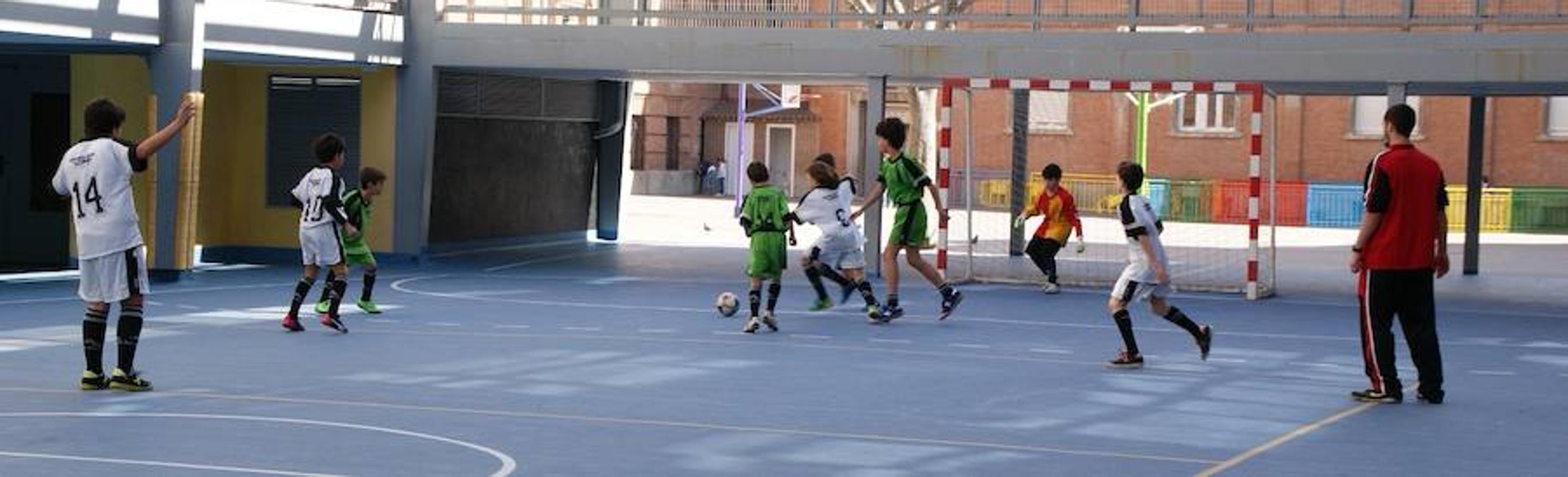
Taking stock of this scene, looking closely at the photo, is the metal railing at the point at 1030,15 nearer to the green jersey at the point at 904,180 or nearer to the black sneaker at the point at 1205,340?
the green jersey at the point at 904,180

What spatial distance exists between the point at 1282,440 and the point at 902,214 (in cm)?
762

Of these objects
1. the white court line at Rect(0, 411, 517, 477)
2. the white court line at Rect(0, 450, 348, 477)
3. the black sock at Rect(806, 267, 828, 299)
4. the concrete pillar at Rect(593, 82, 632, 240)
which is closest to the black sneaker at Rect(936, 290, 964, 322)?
the black sock at Rect(806, 267, 828, 299)

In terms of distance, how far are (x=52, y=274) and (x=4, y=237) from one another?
95.6 inches

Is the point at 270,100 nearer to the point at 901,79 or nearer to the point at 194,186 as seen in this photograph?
the point at 194,186

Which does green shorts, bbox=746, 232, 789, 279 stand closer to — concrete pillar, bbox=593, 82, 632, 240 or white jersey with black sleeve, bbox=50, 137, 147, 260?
white jersey with black sleeve, bbox=50, 137, 147, 260

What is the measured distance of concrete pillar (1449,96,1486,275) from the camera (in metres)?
27.8

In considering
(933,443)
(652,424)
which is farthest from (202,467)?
(933,443)

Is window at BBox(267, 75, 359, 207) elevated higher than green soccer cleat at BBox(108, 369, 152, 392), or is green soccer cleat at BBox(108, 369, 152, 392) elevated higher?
window at BBox(267, 75, 359, 207)

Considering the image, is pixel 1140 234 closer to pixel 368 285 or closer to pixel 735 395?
pixel 735 395

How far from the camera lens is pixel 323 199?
56.2 feet

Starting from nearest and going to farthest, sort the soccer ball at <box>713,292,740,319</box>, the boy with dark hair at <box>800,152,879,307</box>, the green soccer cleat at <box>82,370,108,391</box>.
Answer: the green soccer cleat at <box>82,370,108,391</box>, the boy with dark hair at <box>800,152,879,307</box>, the soccer ball at <box>713,292,740,319</box>

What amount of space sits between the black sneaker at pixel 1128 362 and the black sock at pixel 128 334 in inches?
250

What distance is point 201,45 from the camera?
71.5ft

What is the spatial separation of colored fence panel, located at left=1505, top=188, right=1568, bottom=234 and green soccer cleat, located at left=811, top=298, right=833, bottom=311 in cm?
3328
